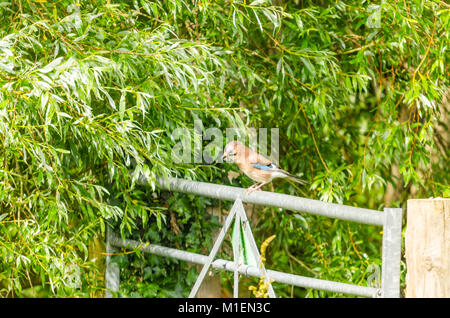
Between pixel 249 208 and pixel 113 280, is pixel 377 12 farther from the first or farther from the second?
pixel 113 280

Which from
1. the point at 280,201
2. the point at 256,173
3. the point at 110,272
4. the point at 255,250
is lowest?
the point at 110,272

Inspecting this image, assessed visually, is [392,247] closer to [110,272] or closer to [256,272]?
[256,272]

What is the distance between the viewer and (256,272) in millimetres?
2918

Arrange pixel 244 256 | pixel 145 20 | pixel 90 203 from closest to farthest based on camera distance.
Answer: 1. pixel 244 256
2. pixel 90 203
3. pixel 145 20

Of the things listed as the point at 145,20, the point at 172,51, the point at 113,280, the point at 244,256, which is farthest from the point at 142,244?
the point at 145,20

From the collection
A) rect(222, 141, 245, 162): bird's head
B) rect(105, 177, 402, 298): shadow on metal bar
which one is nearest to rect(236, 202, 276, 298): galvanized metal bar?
rect(105, 177, 402, 298): shadow on metal bar

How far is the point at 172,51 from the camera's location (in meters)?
3.18

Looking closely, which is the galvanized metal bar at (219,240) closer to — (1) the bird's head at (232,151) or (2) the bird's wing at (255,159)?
(1) the bird's head at (232,151)

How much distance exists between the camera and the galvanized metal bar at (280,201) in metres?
2.54

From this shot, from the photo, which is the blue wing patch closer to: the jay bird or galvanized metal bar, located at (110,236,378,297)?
the jay bird

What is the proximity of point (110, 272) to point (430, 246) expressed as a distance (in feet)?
6.46

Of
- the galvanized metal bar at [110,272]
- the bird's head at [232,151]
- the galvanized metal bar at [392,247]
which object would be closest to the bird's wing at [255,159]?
the bird's head at [232,151]

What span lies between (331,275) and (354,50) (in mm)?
1455

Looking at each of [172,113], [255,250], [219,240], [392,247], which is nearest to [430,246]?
[392,247]
